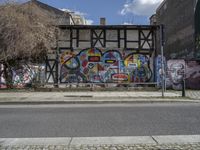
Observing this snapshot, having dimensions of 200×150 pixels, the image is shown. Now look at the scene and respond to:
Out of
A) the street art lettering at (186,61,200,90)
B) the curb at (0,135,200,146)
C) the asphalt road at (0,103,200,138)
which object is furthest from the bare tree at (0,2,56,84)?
the street art lettering at (186,61,200,90)

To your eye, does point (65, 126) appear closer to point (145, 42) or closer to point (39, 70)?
point (39, 70)

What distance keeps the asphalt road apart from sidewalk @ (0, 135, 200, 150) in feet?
1.49

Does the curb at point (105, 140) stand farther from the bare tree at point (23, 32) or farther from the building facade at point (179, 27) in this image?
the building facade at point (179, 27)

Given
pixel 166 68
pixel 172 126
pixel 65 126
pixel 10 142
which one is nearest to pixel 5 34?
pixel 65 126

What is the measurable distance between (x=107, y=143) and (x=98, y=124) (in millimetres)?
2192

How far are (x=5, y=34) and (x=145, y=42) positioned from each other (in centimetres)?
1239

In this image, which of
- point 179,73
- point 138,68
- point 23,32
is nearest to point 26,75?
point 23,32

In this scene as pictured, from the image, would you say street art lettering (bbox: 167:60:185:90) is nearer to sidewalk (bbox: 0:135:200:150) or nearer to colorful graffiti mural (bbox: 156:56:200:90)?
colorful graffiti mural (bbox: 156:56:200:90)

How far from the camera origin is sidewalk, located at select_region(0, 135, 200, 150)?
19.6 ft

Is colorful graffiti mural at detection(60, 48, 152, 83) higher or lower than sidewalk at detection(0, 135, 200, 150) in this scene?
higher

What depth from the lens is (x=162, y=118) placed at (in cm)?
940

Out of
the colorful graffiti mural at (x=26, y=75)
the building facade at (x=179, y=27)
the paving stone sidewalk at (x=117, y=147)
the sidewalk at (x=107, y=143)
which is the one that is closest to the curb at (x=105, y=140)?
the sidewalk at (x=107, y=143)

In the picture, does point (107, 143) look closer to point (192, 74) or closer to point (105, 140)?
point (105, 140)

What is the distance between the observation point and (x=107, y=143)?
6.33 meters
